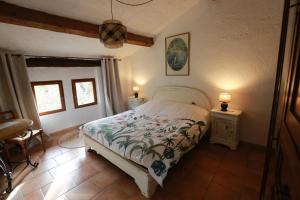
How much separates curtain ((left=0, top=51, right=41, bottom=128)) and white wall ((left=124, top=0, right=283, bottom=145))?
340cm

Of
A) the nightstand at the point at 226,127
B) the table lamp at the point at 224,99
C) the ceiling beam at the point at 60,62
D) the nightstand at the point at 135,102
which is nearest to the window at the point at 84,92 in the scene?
the ceiling beam at the point at 60,62

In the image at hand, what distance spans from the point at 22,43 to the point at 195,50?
3.44m

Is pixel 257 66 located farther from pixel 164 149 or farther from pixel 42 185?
pixel 42 185

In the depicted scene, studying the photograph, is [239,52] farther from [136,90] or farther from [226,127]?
[136,90]

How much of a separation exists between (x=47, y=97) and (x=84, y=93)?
953 mm

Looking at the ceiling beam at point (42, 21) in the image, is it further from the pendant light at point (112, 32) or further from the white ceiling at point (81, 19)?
the pendant light at point (112, 32)

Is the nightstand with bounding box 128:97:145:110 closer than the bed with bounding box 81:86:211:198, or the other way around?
the bed with bounding box 81:86:211:198

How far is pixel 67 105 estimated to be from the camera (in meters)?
4.05

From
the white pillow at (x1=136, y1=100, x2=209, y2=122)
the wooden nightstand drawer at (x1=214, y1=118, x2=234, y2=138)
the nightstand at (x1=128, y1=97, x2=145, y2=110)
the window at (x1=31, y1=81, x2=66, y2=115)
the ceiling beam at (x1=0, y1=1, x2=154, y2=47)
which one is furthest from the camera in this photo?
the nightstand at (x1=128, y1=97, x2=145, y2=110)

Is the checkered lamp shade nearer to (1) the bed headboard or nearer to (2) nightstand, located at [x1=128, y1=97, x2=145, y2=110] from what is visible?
(1) the bed headboard

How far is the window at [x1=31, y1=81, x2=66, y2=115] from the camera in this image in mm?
3592

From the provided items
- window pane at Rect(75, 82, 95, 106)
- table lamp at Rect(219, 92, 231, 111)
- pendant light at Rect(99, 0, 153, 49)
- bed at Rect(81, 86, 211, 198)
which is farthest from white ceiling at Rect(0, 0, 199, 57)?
table lamp at Rect(219, 92, 231, 111)

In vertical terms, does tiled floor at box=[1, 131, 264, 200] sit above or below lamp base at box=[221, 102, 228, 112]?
below

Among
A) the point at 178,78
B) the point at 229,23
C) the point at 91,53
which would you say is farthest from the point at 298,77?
the point at 91,53
